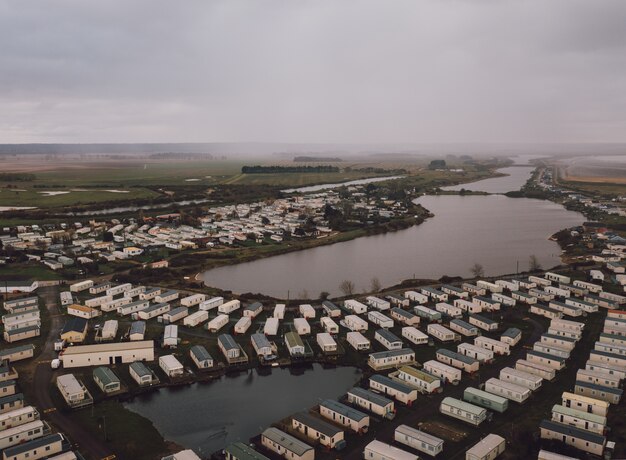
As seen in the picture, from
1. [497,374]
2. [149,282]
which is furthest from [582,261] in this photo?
[149,282]

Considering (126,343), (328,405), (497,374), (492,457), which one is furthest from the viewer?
(126,343)

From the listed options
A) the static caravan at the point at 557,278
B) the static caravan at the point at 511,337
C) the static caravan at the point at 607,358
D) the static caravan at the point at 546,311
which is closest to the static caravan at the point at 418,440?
the static caravan at the point at 511,337

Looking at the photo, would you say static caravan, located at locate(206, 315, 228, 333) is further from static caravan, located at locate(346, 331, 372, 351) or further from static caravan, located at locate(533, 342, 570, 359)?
static caravan, located at locate(533, 342, 570, 359)

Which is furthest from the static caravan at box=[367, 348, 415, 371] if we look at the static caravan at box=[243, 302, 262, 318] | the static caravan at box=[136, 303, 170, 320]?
the static caravan at box=[136, 303, 170, 320]

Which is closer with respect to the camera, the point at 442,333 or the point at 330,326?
the point at 442,333

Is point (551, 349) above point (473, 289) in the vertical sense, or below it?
below

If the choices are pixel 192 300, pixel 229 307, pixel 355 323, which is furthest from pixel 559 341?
pixel 192 300

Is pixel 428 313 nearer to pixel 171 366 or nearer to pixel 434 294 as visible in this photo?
pixel 434 294

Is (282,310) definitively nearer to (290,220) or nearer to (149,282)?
(149,282)

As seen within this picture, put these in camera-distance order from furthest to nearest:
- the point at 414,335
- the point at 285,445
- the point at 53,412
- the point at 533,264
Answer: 1. the point at 533,264
2. the point at 414,335
3. the point at 53,412
4. the point at 285,445
